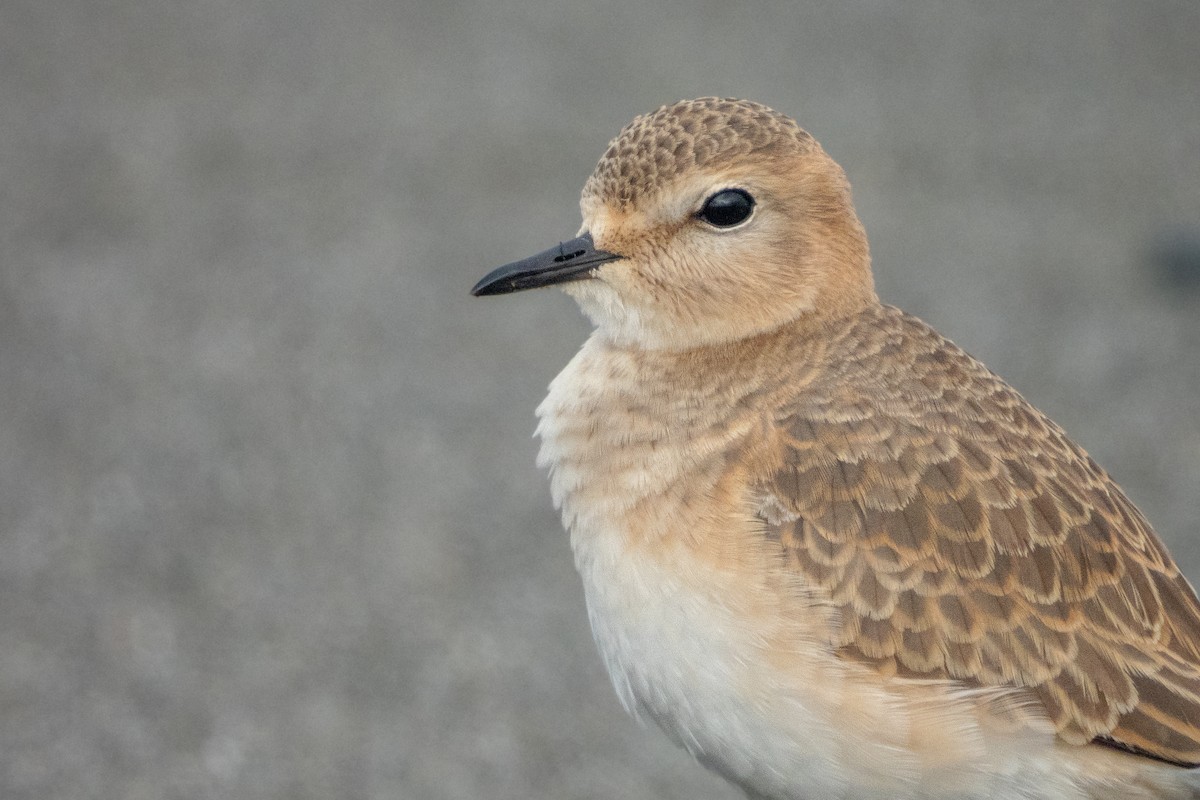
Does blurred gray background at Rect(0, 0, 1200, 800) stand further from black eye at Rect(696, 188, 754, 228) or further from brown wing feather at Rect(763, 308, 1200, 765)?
black eye at Rect(696, 188, 754, 228)

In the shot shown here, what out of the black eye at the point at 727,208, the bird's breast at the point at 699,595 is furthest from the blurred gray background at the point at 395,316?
the black eye at the point at 727,208

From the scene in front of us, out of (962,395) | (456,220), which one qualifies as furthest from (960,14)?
(962,395)

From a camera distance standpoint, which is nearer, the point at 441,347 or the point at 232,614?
the point at 232,614

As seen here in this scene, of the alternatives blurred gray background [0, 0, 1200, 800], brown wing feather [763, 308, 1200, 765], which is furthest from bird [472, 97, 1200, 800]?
blurred gray background [0, 0, 1200, 800]

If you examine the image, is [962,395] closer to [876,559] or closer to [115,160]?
[876,559]

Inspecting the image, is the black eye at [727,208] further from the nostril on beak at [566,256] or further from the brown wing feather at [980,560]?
the brown wing feather at [980,560]

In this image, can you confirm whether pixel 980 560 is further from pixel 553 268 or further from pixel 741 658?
pixel 553 268
